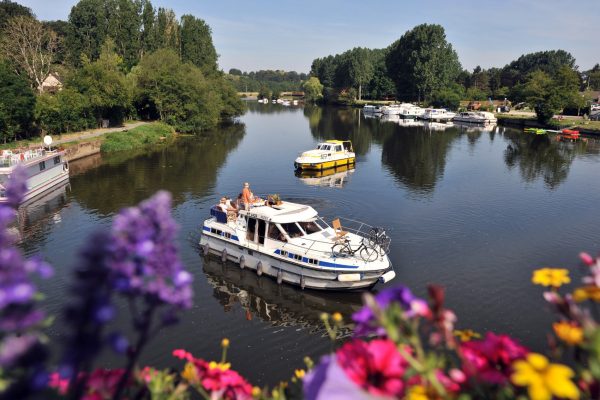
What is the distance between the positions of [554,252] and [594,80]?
512 feet

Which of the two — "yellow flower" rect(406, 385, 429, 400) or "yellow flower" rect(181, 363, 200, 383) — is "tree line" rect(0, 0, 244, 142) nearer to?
"yellow flower" rect(181, 363, 200, 383)

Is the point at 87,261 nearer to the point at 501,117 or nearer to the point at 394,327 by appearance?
the point at 394,327

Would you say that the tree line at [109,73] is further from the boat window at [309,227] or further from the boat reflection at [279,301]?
the boat window at [309,227]

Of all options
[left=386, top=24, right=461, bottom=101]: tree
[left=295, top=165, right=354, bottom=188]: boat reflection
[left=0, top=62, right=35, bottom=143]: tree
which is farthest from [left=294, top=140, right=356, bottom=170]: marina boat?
[left=386, top=24, right=461, bottom=101]: tree

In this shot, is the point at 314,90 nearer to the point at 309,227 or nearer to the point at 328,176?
the point at 328,176

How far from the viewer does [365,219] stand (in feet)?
90.7

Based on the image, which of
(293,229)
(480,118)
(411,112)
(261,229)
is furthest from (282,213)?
(411,112)

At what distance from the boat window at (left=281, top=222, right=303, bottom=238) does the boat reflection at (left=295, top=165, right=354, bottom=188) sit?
1767 cm

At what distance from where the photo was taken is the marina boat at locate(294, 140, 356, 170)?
4206 cm

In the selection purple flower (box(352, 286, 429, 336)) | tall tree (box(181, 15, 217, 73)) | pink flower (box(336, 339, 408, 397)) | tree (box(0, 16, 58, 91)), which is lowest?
pink flower (box(336, 339, 408, 397))

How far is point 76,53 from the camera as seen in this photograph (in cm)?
9369

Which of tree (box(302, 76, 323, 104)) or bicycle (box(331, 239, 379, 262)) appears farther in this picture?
tree (box(302, 76, 323, 104))

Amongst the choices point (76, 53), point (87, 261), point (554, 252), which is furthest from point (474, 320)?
point (76, 53)

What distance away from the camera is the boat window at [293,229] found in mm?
19408
